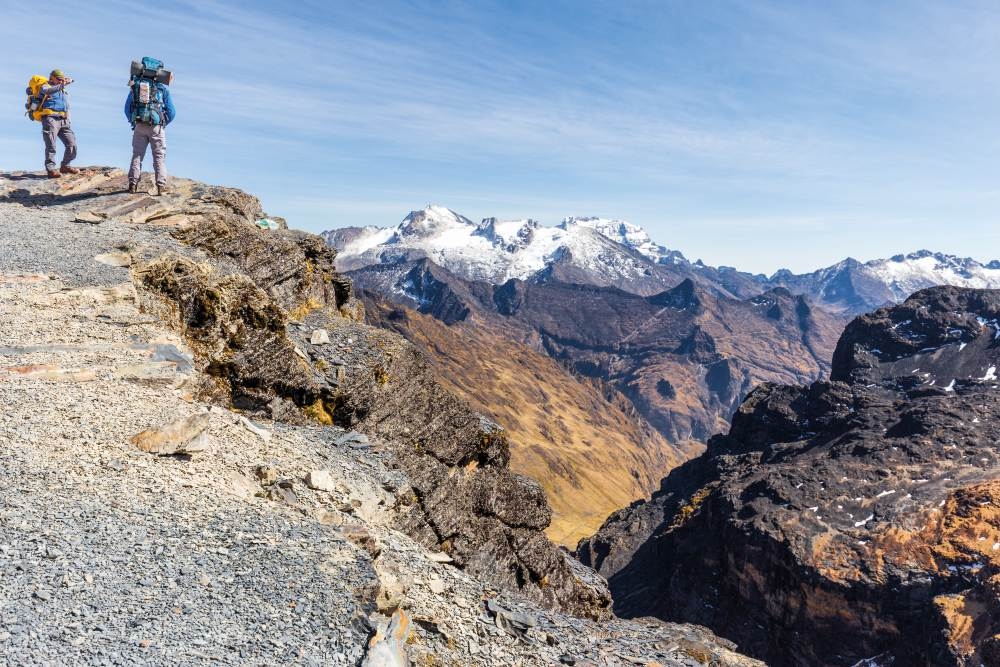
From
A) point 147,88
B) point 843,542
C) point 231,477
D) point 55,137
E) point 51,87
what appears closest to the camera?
point 231,477

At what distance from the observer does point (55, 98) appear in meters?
27.8

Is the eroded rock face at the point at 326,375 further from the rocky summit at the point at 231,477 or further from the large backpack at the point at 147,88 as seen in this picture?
the large backpack at the point at 147,88

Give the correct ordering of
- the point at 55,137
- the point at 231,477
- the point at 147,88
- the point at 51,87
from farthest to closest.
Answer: the point at 55,137
the point at 51,87
the point at 147,88
the point at 231,477

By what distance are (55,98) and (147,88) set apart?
18.6 ft

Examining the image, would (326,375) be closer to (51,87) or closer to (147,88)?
(147,88)

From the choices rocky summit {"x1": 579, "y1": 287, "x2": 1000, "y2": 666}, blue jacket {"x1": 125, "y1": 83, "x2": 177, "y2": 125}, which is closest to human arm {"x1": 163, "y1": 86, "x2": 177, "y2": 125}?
blue jacket {"x1": 125, "y1": 83, "x2": 177, "y2": 125}

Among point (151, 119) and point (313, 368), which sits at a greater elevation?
point (151, 119)

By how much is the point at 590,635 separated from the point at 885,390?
182242mm

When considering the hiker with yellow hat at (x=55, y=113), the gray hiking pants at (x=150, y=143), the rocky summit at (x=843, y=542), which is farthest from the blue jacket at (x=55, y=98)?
the rocky summit at (x=843, y=542)

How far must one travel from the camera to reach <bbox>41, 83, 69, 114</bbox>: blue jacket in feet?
90.6

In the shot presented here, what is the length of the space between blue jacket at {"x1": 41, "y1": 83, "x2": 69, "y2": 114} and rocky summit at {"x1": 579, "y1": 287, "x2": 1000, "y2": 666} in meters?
90.4

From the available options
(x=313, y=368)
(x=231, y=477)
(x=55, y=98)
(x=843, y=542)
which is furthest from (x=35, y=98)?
(x=843, y=542)

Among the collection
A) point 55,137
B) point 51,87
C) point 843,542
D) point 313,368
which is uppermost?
point 51,87

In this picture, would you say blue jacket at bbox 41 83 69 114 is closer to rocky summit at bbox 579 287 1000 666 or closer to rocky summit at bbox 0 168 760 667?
rocky summit at bbox 0 168 760 667
